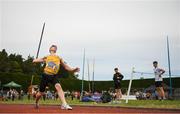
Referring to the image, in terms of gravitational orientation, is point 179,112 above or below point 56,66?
below

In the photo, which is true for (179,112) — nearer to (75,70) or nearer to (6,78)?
(75,70)

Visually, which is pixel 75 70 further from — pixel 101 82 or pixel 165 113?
pixel 101 82

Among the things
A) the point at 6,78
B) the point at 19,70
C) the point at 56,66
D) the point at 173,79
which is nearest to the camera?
the point at 56,66

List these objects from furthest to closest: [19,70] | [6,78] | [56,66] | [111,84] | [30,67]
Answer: [30,67] → [19,70] → [111,84] → [6,78] → [56,66]

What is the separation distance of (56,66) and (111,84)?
37779 mm

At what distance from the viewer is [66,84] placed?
47.4m

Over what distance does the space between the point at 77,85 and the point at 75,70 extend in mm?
39535

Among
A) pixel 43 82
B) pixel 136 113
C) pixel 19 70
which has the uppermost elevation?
pixel 19 70

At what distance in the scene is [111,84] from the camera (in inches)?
1818

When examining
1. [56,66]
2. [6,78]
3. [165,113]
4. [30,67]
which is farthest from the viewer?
[30,67]

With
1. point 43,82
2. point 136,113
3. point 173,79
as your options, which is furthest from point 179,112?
point 173,79

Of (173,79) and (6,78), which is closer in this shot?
(173,79)

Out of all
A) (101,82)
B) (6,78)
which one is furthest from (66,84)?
(6,78)

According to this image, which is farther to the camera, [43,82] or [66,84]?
[66,84]
